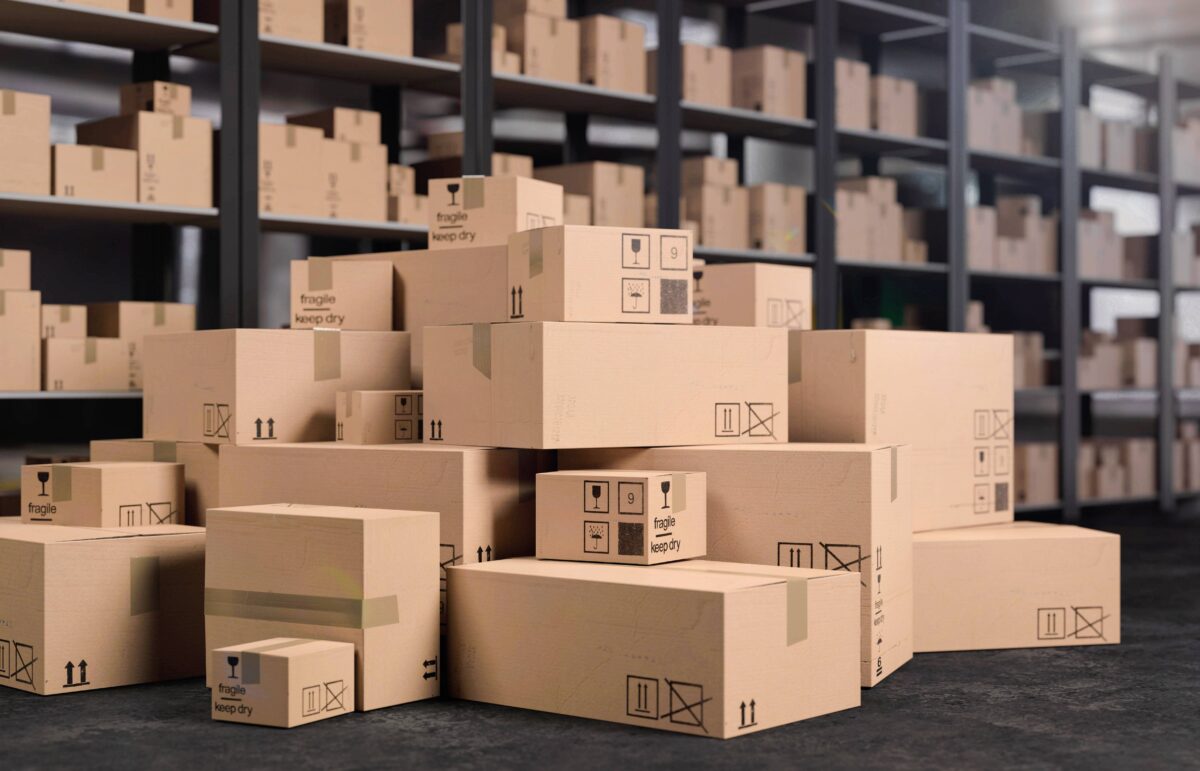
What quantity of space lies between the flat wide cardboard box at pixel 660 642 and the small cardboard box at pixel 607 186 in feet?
7.26

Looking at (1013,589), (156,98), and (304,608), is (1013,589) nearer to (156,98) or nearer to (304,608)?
(304,608)

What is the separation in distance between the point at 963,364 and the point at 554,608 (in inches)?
52.9

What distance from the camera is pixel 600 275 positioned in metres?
2.88

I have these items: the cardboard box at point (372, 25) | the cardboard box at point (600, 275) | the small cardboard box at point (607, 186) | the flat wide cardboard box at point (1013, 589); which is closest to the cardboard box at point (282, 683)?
the cardboard box at point (600, 275)

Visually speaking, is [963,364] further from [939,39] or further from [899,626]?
[939,39]

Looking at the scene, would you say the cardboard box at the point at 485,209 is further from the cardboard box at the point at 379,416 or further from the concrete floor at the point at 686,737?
the concrete floor at the point at 686,737

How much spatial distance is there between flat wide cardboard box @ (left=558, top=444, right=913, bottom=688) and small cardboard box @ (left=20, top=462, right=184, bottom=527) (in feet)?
2.95

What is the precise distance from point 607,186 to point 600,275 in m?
1.90

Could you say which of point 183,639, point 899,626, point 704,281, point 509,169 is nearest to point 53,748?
point 183,639

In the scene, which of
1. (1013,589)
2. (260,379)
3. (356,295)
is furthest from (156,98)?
(1013,589)

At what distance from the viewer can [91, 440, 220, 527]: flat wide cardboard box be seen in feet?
10.4

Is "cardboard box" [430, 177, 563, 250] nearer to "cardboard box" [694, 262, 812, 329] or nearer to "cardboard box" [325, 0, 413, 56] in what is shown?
"cardboard box" [694, 262, 812, 329]

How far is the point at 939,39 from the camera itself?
5.93 m

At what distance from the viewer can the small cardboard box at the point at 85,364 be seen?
3.60 meters
